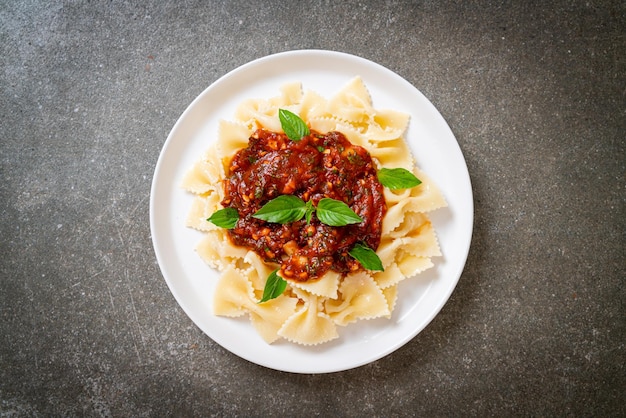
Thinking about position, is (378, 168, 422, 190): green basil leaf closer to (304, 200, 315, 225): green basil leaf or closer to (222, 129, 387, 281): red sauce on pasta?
(222, 129, 387, 281): red sauce on pasta

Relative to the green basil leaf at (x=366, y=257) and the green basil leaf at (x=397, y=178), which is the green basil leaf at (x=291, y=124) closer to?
the green basil leaf at (x=397, y=178)

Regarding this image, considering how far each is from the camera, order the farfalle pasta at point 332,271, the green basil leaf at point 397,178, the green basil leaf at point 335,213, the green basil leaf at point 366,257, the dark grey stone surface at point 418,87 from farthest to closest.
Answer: the dark grey stone surface at point 418,87 < the farfalle pasta at point 332,271 < the green basil leaf at point 397,178 < the green basil leaf at point 366,257 < the green basil leaf at point 335,213

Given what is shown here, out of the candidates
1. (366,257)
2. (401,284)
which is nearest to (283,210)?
(366,257)

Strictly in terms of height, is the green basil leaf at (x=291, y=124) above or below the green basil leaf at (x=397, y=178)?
above

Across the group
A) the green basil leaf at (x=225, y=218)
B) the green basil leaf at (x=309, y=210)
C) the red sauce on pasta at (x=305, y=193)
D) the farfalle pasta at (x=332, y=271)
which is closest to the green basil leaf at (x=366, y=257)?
the red sauce on pasta at (x=305, y=193)

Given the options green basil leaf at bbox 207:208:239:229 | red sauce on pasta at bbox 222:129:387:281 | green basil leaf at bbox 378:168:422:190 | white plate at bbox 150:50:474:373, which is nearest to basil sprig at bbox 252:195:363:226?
red sauce on pasta at bbox 222:129:387:281

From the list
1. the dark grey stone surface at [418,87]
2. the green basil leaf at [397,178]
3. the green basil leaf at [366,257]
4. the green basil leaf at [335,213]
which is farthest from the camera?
the dark grey stone surface at [418,87]

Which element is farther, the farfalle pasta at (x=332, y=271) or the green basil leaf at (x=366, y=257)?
the farfalle pasta at (x=332, y=271)

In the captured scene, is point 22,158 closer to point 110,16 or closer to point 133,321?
point 110,16
